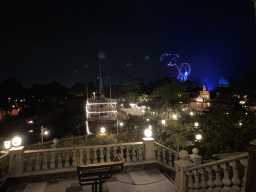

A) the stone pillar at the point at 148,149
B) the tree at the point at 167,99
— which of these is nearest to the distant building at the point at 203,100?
the tree at the point at 167,99

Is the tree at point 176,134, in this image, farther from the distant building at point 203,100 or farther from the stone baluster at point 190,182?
the distant building at point 203,100

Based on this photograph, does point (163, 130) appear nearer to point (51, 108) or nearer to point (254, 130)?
point (254, 130)

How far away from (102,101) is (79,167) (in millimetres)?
33768

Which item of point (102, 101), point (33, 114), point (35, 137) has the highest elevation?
point (102, 101)

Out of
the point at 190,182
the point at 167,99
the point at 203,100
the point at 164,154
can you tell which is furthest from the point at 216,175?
the point at 203,100

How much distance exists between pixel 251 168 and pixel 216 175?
979 millimetres

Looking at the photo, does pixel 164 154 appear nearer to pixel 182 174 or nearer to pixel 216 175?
pixel 182 174

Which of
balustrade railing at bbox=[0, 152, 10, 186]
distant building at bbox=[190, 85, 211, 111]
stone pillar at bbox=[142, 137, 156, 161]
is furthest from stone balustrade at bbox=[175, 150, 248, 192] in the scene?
distant building at bbox=[190, 85, 211, 111]

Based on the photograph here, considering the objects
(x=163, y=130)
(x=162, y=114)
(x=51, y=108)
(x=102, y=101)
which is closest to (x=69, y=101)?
(x=51, y=108)

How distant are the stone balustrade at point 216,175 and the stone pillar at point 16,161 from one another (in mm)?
5214

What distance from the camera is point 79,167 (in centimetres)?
386

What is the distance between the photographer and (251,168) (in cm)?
290

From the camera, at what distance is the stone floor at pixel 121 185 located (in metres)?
5.60

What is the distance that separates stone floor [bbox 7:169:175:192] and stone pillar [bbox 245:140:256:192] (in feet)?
Answer: 9.82
